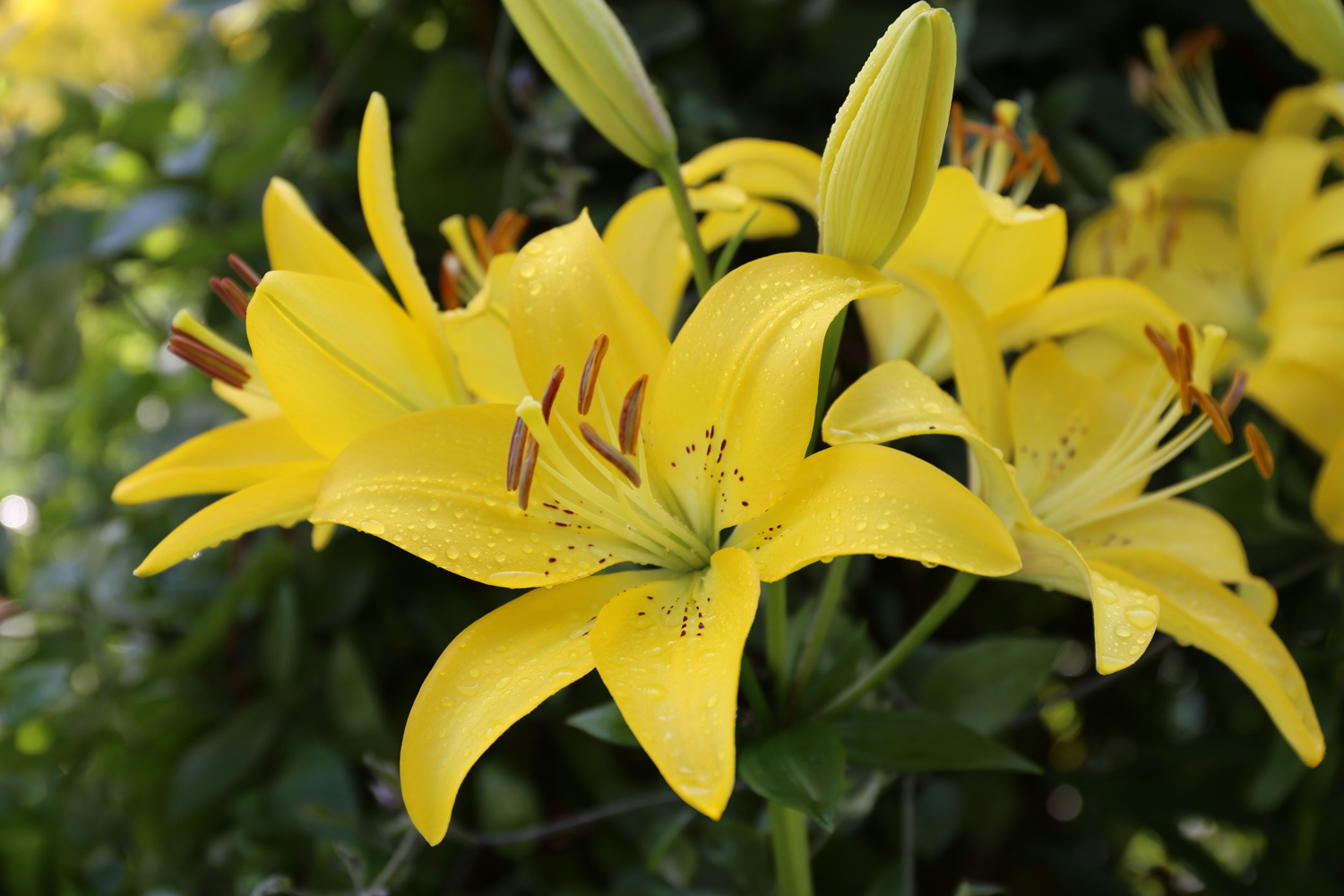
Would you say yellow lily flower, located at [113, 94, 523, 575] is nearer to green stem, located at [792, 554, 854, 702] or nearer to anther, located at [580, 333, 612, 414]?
anther, located at [580, 333, 612, 414]

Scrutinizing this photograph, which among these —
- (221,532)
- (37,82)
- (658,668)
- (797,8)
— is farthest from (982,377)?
(37,82)

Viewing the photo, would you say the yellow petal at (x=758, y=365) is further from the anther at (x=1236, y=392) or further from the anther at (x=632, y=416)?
the anther at (x=1236, y=392)

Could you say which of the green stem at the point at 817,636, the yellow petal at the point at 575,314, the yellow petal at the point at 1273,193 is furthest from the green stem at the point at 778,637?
the yellow petal at the point at 1273,193

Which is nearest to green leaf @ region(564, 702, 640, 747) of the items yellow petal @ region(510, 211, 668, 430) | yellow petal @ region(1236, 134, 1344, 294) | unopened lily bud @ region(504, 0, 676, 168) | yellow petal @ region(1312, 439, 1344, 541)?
yellow petal @ region(510, 211, 668, 430)

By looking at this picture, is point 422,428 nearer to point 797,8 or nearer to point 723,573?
point 723,573

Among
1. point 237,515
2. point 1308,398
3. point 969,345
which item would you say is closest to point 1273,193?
point 1308,398

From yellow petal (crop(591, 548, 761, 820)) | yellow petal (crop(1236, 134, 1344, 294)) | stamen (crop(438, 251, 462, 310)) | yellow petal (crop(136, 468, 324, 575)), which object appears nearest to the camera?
yellow petal (crop(591, 548, 761, 820))
